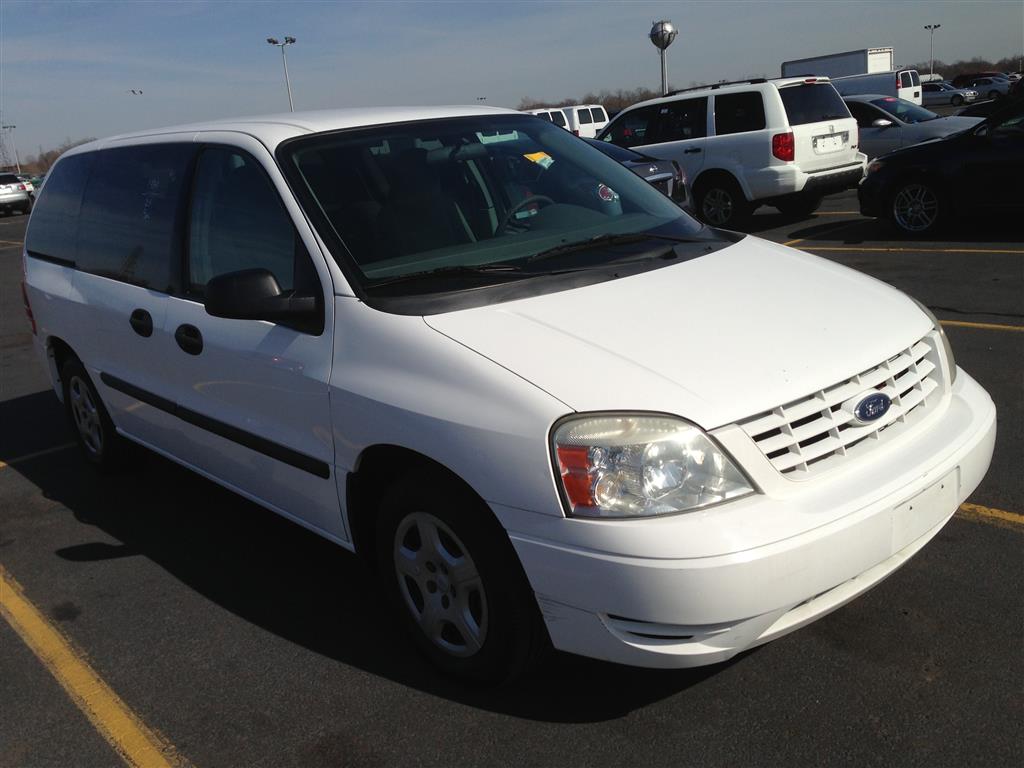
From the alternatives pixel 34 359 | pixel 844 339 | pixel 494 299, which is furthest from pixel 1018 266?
pixel 34 359

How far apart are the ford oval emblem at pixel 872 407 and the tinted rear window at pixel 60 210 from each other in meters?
4.01

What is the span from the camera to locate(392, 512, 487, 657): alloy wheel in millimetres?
Answer: 2824

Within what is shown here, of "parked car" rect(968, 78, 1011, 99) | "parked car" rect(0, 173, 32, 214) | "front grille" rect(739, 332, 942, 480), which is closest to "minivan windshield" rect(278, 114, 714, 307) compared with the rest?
"front grille" rect(739, 332, 942, 480)

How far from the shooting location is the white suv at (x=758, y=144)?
11.7 meters

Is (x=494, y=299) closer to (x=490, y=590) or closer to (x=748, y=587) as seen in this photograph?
(x=490, y=590)

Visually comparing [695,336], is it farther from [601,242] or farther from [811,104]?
[811,104]

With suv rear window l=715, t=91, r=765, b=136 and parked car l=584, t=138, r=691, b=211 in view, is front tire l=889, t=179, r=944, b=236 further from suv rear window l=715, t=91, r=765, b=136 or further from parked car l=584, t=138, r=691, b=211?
parked car l=584, t=138, r=691, b=211

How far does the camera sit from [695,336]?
2.78 metres

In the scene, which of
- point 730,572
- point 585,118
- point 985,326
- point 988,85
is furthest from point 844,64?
point 730,572

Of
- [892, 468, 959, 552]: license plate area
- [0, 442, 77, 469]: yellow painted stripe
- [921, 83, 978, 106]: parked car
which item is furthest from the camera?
[921, 83, 978, 106]: parked car

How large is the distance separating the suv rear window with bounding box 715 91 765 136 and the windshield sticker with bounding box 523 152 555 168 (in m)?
8.66

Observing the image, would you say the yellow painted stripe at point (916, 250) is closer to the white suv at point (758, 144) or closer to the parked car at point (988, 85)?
the white suv at point (758, 144)

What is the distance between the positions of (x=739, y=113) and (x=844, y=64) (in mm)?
23818

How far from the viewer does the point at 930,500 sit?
273cm
